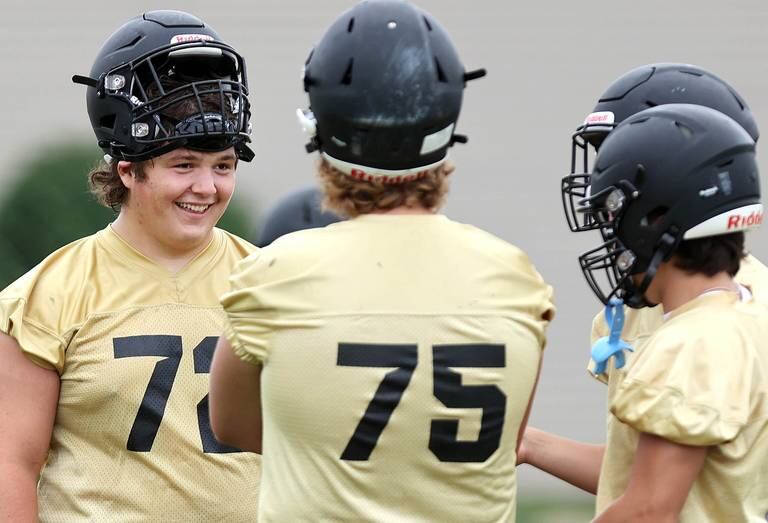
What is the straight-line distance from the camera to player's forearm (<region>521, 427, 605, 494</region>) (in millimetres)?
3727

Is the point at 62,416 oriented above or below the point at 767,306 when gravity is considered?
below

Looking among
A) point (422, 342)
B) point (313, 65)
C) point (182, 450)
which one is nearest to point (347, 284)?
point (422, 342)

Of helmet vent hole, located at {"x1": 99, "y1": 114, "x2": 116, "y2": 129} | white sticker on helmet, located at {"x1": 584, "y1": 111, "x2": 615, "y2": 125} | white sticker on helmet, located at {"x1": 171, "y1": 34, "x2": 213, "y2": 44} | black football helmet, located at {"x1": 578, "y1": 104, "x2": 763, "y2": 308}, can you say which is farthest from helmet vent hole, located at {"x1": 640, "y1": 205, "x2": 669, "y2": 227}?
helmet vent hole, located at {"x1": 99, "y1": 114, "x2": 116, "y2": 129}

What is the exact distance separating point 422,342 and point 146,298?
114 centimetres

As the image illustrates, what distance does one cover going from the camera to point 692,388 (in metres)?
2.69

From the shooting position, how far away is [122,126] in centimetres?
346

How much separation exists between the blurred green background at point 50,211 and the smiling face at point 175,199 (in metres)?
4.55

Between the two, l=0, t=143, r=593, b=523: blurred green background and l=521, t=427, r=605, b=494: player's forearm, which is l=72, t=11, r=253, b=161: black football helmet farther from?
l=0, t=143, r=593, b=523: blurred green background

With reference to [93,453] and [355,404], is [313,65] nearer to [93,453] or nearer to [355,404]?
[355,404]

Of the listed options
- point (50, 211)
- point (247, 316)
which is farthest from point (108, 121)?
point (50, 211)

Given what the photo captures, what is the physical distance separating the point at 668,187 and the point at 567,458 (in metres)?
1.20

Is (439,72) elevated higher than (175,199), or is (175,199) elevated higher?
(439,72)

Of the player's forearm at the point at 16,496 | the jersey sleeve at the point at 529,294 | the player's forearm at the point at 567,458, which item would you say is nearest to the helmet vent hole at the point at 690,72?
the player's forearm at the point at 567,458

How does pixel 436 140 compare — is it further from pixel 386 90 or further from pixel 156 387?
pixel 156 387
